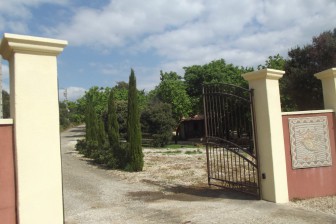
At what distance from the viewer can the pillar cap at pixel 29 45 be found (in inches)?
165

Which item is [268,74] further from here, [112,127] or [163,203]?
[112,127]

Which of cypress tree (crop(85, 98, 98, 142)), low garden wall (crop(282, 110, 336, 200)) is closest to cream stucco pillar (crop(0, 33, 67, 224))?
low garden wall (crop(282, 110, 336, 200))

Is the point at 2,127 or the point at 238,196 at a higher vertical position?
the point at 2,127

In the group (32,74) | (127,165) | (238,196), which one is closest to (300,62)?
(127,165)

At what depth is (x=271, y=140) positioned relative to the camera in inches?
282

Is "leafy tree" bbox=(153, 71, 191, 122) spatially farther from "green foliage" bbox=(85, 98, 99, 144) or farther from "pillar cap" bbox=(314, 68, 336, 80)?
"pillar cap" bbox=(314, 68, 336, 80)

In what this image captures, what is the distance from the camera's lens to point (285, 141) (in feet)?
24.2

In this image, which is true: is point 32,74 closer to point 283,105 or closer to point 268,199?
point 268,199

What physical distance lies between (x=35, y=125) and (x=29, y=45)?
3.41ft

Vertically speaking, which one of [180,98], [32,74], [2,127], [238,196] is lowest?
[238,196]

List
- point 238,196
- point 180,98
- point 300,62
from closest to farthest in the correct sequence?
point 238,196, point 300,62, point 180,98

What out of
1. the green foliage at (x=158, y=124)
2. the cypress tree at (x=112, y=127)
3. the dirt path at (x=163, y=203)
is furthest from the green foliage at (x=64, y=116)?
the dirt path at (x=163, y=203)

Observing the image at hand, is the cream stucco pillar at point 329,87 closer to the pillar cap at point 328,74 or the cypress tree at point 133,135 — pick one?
the pillar cap at point 328,74

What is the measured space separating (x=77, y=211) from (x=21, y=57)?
4.08 meters
